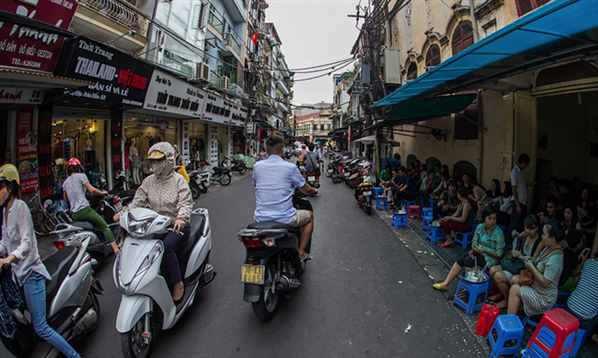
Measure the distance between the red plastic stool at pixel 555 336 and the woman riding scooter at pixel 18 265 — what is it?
12.5ft

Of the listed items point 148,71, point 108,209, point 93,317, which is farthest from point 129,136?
point 93,317

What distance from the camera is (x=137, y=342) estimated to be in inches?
90.4

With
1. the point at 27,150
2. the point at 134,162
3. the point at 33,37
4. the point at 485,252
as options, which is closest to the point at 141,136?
the point at 134,162

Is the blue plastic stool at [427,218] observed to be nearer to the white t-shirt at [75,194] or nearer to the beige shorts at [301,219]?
the beige shorts at [301,219]

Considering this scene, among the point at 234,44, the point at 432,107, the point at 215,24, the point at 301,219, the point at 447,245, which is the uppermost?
the point at 234,44

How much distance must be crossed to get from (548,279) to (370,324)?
69.4 inches

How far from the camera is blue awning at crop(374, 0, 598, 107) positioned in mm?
2456

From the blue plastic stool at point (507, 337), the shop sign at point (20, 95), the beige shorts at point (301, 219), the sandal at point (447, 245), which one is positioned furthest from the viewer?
the sandal at point (447, 245)

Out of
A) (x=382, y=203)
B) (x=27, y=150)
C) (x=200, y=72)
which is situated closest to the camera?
(x=27, y=150)

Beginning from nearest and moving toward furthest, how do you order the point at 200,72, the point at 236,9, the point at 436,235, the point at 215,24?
the point at 436,235
the point at 200,72
the point at 215,24
the point at 236,9

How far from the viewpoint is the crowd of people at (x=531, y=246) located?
2.68 meters

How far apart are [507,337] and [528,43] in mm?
3059

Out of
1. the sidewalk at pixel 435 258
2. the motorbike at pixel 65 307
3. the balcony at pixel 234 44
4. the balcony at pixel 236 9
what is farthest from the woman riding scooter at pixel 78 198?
the balcony at pixel 236 9

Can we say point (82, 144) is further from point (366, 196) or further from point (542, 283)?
point (542, 283)
